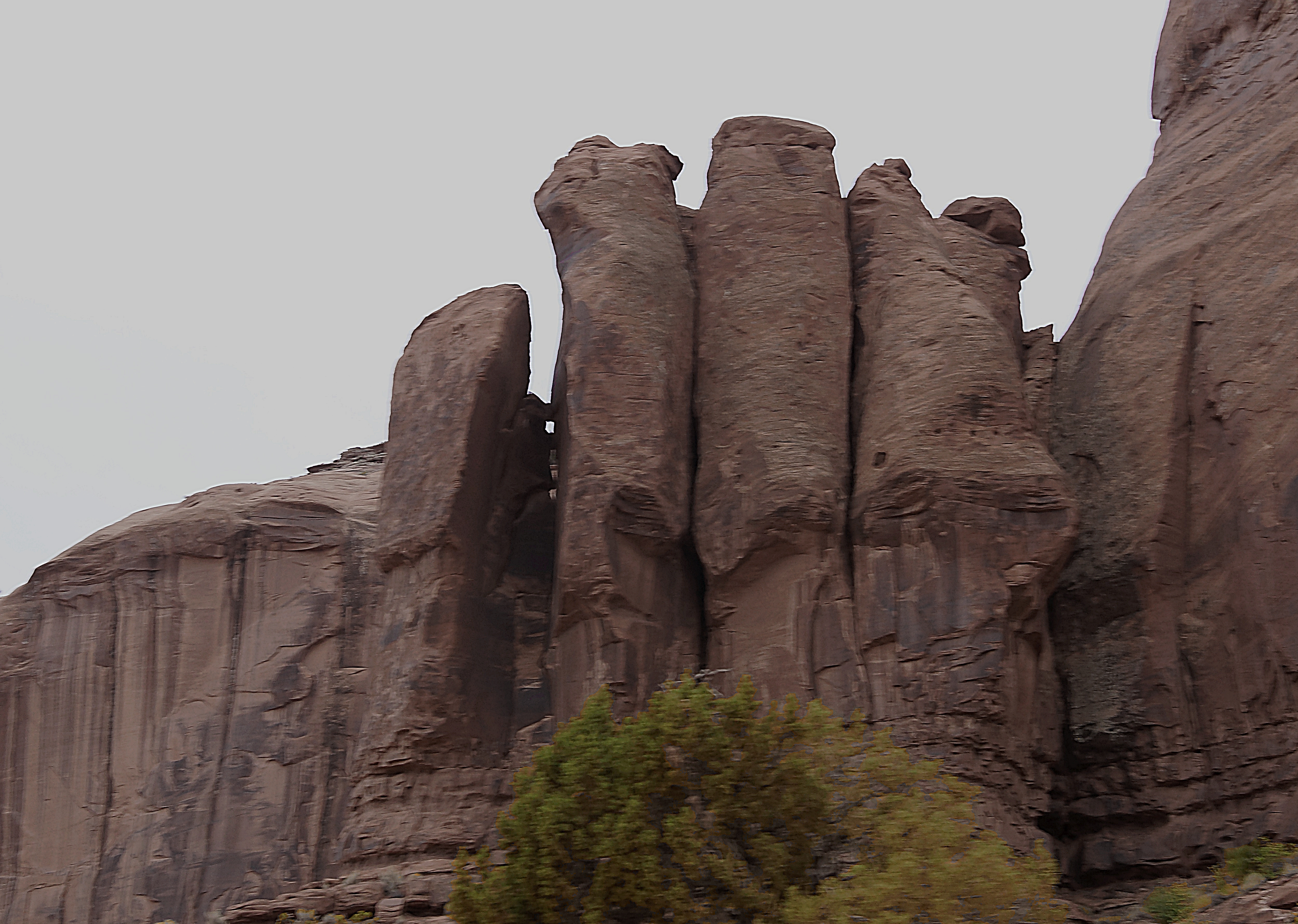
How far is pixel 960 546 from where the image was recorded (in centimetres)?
2683

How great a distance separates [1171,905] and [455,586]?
552 inches

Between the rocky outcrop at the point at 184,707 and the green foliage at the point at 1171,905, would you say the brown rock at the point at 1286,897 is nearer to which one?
the green foliage at the point at 1171,905

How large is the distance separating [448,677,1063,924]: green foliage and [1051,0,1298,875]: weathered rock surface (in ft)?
19.5

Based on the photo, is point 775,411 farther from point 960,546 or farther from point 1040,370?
point 1040,370

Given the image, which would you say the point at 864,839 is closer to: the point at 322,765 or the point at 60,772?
the point at 322,765

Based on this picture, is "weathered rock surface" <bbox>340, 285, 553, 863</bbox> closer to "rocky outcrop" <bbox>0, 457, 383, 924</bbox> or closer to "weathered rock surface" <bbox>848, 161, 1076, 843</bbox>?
"rocky outcrop" <bbox>0, 457, 383, 924</bbox>

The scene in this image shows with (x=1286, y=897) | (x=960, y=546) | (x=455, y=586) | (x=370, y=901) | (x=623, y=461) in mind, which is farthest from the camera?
(x=455, y=586)

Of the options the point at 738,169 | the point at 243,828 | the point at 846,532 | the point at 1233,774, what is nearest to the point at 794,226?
the point at 738,169

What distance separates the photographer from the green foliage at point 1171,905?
76.3 ft

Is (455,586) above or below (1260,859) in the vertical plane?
above

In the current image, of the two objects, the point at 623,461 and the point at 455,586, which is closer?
the point at 623,461

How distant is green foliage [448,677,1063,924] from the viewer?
1948 centimetres

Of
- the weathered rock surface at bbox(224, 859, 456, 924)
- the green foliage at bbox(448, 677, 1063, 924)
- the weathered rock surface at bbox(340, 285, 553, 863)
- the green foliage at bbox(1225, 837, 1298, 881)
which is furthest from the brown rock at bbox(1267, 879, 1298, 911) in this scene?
the weathered rock surface at bbox(340, 285, 553, 863)

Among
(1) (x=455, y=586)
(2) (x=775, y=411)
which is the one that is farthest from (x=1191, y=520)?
(1) (x=455, y=586)
